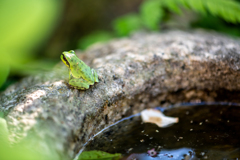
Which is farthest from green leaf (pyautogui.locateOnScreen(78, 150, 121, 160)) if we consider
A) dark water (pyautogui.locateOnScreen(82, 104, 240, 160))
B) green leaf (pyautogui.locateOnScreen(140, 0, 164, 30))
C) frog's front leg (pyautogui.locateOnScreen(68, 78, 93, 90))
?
green leaf (pyautogui.locateOnScreen(140, 0, 164, 30))

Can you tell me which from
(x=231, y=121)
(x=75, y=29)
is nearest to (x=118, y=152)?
(x=231, y=121)

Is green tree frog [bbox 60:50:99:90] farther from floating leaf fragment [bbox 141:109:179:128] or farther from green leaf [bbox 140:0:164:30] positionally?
green leaf [bbox 140:0:164:30]

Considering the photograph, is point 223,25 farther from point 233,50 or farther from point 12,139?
point 12,139

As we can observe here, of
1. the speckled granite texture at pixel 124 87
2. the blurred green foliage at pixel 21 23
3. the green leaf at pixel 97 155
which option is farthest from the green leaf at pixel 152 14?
the blurred green foliage at pixel 21 23

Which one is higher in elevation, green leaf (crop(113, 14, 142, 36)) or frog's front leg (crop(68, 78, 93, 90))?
green leaf (crop(113, 14, 142, 36))

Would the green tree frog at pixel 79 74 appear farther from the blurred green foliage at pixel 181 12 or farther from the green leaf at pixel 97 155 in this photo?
the blurred green foliage at pixel 181 12
